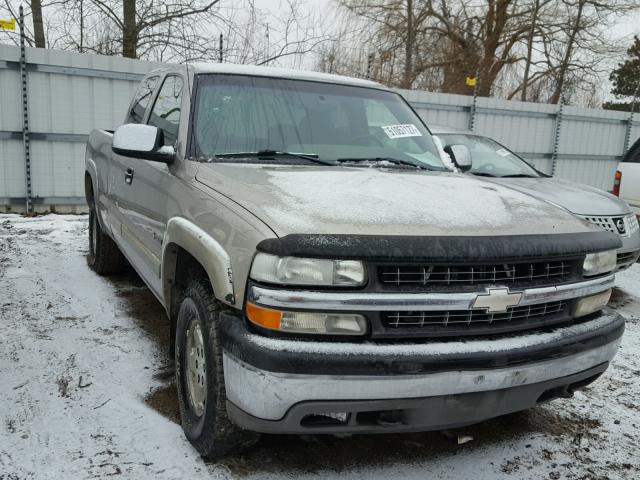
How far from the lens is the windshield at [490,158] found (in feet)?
21.3

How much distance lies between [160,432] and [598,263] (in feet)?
7.23

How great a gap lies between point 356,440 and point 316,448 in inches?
8.5

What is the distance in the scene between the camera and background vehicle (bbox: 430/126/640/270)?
534 cm

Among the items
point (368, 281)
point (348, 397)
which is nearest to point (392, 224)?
point (368, 281)

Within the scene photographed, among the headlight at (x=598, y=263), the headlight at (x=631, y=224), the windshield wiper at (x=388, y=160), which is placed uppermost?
the windshield wiper at (x=388, y=160)

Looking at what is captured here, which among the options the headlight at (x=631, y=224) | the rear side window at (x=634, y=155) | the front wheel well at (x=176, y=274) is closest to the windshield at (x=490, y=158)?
the headlight at (x=631, y=224)

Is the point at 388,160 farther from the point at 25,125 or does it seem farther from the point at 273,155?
the point at 25,125

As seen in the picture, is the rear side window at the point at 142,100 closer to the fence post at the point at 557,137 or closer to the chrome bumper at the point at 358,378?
the chrome bumper at the point at 358,378

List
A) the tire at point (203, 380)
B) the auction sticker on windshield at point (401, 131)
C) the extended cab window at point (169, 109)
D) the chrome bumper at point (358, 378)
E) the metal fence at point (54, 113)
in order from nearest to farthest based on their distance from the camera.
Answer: the chrome bumper at point (358, 378)
the tire at point (203, 380)
the extended cab window at point (169, 109)
the auction sticker on windshield at point (401, 131)
the metal fence at point (54, 113)

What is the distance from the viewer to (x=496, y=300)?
2207 mm

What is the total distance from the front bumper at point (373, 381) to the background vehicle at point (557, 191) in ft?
8.84

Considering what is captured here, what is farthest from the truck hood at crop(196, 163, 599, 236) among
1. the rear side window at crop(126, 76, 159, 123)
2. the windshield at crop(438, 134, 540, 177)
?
the windshield at crop(438, 134, 540, 177)

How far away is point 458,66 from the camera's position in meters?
21.7

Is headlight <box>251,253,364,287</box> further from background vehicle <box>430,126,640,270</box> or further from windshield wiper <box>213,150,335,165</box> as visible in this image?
background vehicle <box>430,126,640,270</box>
